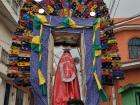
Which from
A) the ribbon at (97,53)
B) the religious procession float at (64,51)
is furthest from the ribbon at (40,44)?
the ribbon at (97,53)

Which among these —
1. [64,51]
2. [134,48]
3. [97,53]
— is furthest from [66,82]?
[134,48]

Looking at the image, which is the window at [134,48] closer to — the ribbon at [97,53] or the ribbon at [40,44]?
the ribbon at [97,53]

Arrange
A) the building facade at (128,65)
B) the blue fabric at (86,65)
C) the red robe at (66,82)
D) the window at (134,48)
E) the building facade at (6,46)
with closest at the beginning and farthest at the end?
the red robe at (66,82)
the blue fabric at (86,65)
the building facade at (6,46)
the building facade at (128,65)
the window at (134,48)

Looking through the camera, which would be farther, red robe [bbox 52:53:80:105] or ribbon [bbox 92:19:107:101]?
ribbon [bbox 92:19:107:101]

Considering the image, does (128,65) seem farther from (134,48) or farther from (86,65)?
(86,65)

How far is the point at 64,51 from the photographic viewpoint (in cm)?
727

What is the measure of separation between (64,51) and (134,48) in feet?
22.8

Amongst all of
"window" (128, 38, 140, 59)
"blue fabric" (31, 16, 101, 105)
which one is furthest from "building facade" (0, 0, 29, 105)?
"window" (128, 38, 140, 59)

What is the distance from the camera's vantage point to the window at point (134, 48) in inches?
526

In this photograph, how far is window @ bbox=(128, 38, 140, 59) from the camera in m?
13.4

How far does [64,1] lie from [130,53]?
610cm

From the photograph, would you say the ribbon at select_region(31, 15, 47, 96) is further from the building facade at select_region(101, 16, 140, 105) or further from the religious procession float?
the building facade at select_region(101, 16, 140, 105)

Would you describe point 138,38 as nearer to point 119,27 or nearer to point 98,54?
point 119,27

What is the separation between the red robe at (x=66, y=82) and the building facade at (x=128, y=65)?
4.20 metres
